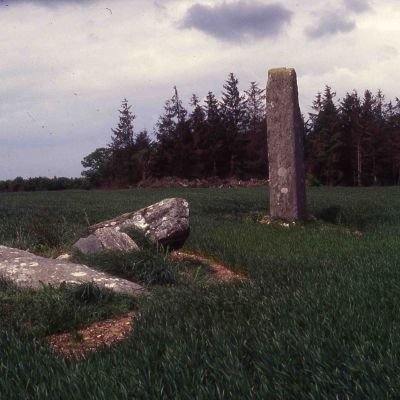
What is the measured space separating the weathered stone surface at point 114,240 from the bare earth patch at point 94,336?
8.35 feet

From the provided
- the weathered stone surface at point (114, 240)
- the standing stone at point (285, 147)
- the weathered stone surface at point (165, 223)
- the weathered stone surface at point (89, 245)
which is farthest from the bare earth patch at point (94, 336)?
the standing stone at point (285, 147)

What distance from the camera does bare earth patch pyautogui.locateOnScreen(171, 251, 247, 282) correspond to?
8141mm

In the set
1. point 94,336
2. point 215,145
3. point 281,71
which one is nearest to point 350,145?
point 215,145

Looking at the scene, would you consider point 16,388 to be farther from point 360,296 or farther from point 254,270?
point 254,270

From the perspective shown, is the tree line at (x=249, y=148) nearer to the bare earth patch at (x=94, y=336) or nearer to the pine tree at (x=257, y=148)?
the pine tree at (x=257, y=148)

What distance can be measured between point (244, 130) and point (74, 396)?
62.9m

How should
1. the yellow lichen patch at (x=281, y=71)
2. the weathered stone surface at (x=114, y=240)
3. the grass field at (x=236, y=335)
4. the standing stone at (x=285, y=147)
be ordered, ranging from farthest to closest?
the yellow lichen patch at (x=281, y=71), the standing stone at (x=285, y=147), the weathered stone surface at (x=114, y=240), the grass field at (x=236, y=335)

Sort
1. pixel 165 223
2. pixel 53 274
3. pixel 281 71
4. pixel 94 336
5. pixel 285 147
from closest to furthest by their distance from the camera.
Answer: pixel 94 336 < pixel 53 274 < pixel 165 223 < pixel 285 147 < pixel 281 71

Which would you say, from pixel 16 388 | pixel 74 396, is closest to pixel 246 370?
pixel 74 396

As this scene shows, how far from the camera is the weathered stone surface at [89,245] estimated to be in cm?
869

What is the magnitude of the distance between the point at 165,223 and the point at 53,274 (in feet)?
8.36

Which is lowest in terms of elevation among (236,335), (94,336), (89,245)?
(94,336)

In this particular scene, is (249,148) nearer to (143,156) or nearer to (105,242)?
(143,156)

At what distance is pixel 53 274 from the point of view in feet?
23.4
